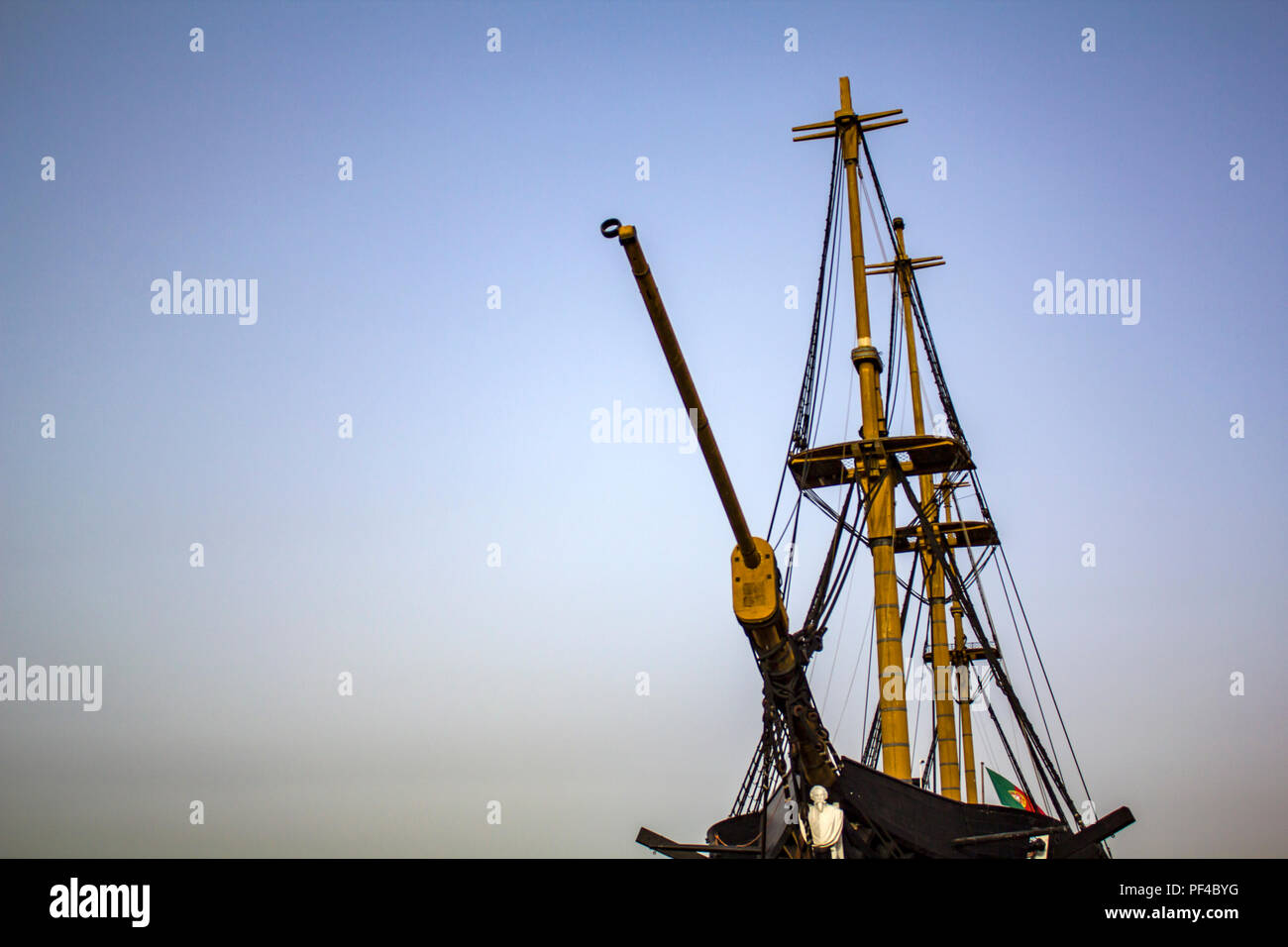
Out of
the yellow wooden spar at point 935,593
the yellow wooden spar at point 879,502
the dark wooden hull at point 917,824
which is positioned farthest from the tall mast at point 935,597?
the dark wooden hull at point 917,824

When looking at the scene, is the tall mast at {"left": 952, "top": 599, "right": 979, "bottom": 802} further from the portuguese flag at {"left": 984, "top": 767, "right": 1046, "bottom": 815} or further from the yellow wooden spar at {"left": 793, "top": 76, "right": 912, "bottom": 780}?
the yellow wooden spar at {"left": 793, "top": 76, "right": 912, "bottom": 780}

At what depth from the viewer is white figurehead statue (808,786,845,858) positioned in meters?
18.1

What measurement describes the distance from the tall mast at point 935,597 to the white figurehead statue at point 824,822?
2266cm

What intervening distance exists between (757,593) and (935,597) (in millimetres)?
29897

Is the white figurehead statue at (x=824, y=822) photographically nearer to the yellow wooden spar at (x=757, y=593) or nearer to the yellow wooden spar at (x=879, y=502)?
the yellow wooden spar at (x=757, y=593)

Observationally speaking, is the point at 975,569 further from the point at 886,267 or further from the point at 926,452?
the point at 886,267

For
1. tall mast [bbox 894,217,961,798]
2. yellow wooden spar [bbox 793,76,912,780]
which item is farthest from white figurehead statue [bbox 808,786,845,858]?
tall mast [bbox 894,217,961,798]

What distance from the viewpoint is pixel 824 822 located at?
720 inches

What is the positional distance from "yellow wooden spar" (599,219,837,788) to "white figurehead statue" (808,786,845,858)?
1.68 ft

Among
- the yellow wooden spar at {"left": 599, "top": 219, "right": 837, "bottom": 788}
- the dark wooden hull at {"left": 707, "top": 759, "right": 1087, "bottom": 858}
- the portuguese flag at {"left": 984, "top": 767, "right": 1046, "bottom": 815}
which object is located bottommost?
the portuguese flag at {"left": 984, "top": 767, "right": 1046, "bottom": 815}

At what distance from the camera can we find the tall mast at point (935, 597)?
4109 cm
